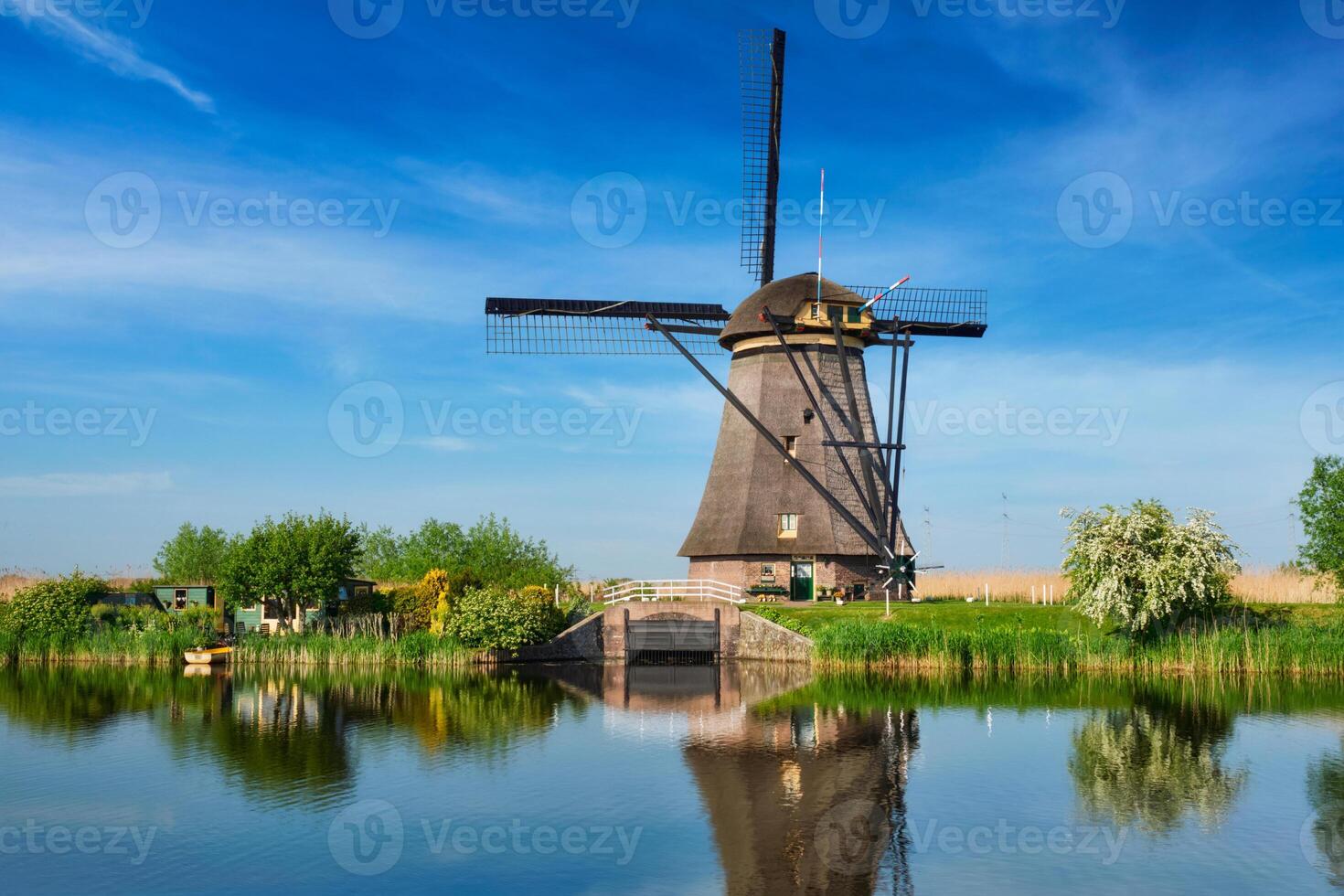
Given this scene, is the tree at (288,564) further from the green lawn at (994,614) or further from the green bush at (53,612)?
the green lawn at (994,614)

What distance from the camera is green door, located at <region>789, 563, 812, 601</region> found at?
4225 cm

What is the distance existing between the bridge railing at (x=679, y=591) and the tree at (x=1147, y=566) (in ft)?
39.7

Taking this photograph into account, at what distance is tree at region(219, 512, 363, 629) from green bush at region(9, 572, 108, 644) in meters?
4.88

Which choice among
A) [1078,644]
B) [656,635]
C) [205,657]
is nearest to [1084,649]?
[1078,644]

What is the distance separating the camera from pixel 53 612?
4206cm

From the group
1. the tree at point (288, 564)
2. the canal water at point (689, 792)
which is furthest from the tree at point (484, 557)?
the canal water at point (689, 792)

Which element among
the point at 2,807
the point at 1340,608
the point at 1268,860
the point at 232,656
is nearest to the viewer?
the point at 1268,860

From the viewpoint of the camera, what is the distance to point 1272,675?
3158 centimetres

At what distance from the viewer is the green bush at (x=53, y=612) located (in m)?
41.8

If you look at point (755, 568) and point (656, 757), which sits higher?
point (755, 568)

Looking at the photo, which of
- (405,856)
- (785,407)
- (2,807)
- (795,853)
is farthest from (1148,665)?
(2,807)

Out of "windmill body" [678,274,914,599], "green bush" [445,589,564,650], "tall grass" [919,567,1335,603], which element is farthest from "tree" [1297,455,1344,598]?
"green bush" [445,589,564,650]

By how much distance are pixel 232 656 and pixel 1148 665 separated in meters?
30.3

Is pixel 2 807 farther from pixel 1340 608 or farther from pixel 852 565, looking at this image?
pixel 1340 608
